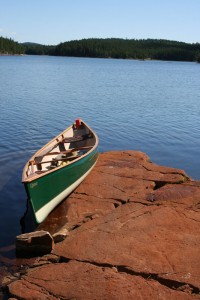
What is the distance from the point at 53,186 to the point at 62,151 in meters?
4.20

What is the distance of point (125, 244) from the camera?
9.21 metres

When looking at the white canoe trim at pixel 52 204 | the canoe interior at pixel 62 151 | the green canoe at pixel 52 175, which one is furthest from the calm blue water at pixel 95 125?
the canoe interior at pixel 62 151

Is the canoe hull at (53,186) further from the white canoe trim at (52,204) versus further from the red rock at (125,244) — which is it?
the red rock at (125,244)

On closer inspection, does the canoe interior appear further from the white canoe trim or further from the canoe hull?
the white canoe trim

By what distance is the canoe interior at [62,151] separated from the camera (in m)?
12.4

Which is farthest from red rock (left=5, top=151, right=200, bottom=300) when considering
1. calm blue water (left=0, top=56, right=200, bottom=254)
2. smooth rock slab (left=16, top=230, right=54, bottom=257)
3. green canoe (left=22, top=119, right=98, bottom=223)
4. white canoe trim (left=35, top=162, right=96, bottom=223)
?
calm blue water (left=0, top=56, right=200, bottom=254)

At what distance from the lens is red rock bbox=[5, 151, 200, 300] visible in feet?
25.4

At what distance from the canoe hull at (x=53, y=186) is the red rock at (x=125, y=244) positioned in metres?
0.33

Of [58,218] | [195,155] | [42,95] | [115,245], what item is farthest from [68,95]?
[115,245]

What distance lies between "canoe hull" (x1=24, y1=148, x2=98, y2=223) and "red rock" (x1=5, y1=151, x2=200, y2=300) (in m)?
0.33

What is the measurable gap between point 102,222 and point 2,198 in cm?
487

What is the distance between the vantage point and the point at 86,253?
8961 millimetres

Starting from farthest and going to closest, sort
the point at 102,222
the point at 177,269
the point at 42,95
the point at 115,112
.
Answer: the point at 42,95 → the point at 115,112 → the point at 102,222 → the point at 177,269

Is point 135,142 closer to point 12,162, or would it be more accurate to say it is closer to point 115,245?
point 12,162
